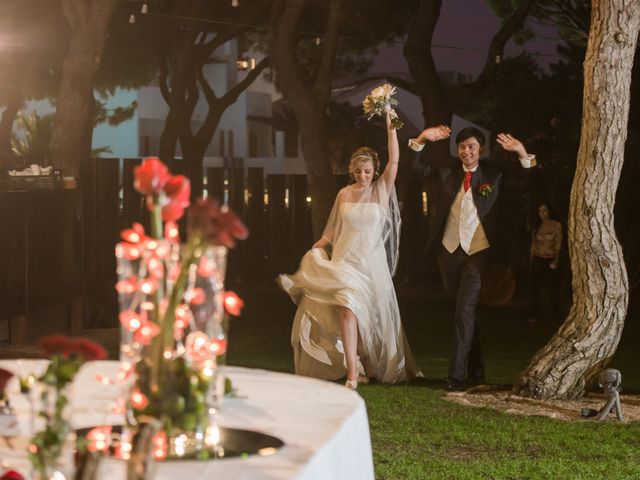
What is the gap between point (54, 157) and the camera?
1594 cm

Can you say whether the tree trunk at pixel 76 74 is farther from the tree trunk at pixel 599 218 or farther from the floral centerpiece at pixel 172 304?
the floral centerpiece at pixel 172 304

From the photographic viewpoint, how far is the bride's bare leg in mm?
9406

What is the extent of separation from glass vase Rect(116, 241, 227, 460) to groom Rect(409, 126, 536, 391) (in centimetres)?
669

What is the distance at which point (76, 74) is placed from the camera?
15844 mm

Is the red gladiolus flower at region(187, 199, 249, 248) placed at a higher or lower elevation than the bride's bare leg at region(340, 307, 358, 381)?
higher

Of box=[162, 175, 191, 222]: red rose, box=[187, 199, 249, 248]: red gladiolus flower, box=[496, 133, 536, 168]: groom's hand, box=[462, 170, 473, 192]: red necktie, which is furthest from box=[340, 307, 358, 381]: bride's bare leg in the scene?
box=[187, 199, 249, 248]: red gladiolus flower

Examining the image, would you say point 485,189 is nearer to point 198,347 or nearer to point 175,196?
point 198,347

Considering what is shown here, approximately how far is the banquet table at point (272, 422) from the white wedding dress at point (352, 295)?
561cm

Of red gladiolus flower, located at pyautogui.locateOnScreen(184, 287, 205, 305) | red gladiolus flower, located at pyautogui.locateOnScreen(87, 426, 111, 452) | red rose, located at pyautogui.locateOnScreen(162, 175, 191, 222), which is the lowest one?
red gladiolus flower, located at pyautogui.locateOnScreen(87, 426, 111, 452)

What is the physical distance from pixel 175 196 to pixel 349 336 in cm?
699

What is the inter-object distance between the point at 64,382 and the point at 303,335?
750 centimetres

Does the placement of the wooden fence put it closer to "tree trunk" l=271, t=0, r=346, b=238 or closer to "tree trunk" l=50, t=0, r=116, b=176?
"tree trunk" l=271, t=0, r=346, b=238

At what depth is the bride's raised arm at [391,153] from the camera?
927 centimetres

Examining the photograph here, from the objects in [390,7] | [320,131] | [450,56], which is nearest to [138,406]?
[320,131]
